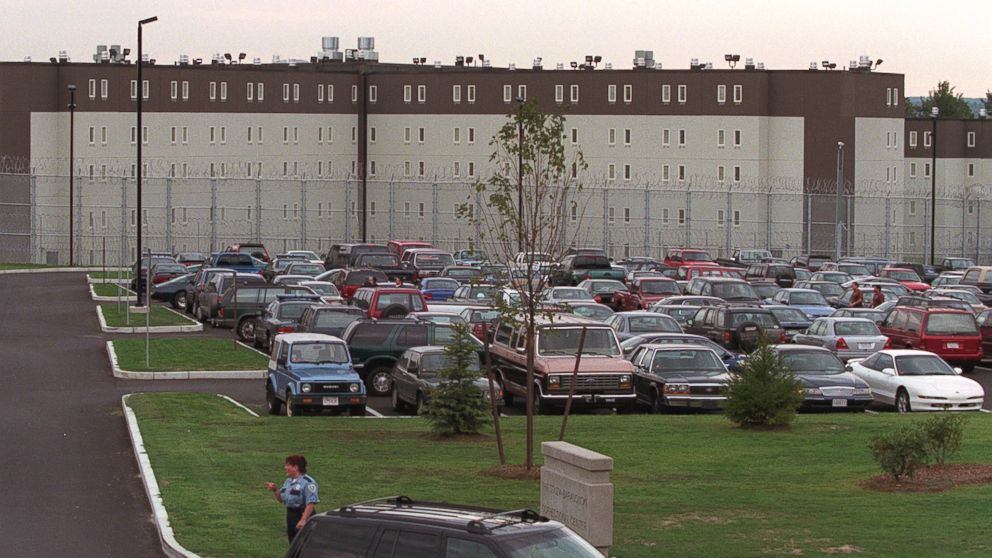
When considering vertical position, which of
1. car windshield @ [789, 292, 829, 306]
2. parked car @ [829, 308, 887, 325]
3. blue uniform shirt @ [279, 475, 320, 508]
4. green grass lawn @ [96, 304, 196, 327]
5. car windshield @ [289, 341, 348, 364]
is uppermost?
car windshield @ [789, 292, 829, 306]

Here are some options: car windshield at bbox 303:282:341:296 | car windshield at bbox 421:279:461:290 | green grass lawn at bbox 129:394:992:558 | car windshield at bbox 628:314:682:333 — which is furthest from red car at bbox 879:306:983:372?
car windshield at bbox 303:282:341:296

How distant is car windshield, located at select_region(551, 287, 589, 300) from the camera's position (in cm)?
4548

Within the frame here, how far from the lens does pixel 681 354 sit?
29875mm

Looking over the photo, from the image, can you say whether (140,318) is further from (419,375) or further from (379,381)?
(419,375)

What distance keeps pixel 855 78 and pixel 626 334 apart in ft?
202

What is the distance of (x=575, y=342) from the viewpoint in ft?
97.5

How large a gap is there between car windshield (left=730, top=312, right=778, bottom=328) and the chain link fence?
41692 millimetres

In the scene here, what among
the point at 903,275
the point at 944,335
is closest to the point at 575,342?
the point at 944,335

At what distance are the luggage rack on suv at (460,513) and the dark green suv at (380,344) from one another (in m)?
22.0

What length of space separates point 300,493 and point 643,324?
24124 mm

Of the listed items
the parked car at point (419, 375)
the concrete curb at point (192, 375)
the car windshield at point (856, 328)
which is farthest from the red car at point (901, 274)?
the parked car at point (419, 375)

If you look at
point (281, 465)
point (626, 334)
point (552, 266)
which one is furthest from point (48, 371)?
point (552, 266)

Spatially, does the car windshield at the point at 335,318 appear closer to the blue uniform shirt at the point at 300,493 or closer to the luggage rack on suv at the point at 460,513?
the blue uniform shirt at the point at 300,493

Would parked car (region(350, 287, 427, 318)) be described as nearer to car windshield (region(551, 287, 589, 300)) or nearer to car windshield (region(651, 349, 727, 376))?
car windshield (region(551, 287, 589, 300))
